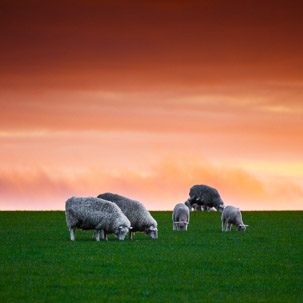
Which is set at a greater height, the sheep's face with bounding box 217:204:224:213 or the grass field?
the sheep's face with bounding box 217:204:224:213

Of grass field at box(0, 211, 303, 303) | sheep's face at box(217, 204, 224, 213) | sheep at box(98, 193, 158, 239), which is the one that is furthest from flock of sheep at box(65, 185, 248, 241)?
sheep's face at box(217, 204, 224, 213)

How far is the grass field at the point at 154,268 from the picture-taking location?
16.4 meters

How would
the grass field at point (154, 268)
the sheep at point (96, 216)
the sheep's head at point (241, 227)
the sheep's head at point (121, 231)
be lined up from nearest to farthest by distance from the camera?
1. the grass field at point (154, 268)
2. the sheep at point (96, 216)
3. the sheep's head at point (121, 231)
4. the sheep's head at point (241, 227)

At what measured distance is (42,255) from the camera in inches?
914

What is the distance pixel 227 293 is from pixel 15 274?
6.37 m

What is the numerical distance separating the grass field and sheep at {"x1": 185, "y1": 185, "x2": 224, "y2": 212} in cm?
2799

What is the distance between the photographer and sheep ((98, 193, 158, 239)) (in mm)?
29578

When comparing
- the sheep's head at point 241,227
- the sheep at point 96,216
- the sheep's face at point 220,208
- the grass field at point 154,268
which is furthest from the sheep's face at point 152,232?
the sheep's face at point 220,208

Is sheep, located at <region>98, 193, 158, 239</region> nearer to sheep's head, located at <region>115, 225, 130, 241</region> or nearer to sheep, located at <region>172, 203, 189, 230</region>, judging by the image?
sheep's head, located at <region>115, 225, 130, 241</region>

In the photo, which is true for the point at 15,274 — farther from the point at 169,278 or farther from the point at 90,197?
the point at 90,197

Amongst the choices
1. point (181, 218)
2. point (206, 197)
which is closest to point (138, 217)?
point (181, 218)

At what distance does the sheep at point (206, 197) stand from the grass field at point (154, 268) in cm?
2799

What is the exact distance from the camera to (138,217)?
97.2 ft

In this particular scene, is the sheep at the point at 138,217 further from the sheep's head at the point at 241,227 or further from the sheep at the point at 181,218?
the sheep's head at the point at 241,227
